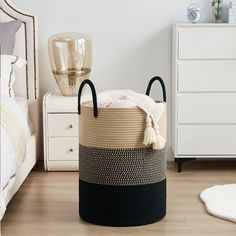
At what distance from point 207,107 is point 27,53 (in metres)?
1.22

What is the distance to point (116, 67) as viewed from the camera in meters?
4.11

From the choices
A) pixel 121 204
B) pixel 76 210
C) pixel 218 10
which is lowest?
pixel 76 210

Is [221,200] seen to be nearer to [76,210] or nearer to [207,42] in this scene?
[76,210]

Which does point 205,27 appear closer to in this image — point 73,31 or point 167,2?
point 167,2

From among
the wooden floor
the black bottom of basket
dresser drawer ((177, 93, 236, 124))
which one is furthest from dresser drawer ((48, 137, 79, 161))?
the black bottom of basket

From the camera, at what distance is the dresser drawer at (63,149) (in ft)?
12.5

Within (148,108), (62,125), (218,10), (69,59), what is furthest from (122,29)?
(148,108)

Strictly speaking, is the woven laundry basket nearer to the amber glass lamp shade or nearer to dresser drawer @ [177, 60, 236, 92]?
dresser drawer @ [177, 60, 236, 92]

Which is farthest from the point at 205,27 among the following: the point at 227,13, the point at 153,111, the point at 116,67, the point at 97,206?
the point at 97,206

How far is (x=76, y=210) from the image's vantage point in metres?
2.92

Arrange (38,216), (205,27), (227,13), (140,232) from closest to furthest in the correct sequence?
(140,232), (38,216), (205,27), (227,13)

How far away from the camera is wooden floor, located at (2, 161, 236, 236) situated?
2584mm

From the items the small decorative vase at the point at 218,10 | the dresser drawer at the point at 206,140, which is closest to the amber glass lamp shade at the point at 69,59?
the dresser drawer at the point at 206,140

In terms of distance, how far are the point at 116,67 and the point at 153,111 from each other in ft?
4.95
